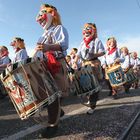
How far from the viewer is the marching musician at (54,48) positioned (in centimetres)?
394

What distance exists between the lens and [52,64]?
3990mm

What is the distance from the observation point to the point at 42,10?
449cm

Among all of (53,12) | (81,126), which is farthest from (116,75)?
(53,12)

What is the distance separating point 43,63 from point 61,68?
371mm

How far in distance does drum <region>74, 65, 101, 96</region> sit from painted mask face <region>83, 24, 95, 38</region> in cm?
145

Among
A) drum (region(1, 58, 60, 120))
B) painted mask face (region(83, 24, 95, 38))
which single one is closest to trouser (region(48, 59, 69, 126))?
drum (region(1, 58, 60, 120))

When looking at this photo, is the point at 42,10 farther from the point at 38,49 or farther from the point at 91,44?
the point at 91,44

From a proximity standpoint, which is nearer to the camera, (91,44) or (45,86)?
(45,86)

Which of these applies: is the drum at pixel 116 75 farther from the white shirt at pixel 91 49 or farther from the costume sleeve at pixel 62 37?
the costume sleeve at pixel 62 37

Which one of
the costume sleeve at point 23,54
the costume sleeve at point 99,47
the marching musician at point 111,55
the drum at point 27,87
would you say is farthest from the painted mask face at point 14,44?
the drum at point 27,87

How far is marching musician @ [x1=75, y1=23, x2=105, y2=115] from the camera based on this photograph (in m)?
5.80

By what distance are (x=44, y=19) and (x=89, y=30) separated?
2493 mm

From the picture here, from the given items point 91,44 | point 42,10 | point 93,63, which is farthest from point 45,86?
point 91,44

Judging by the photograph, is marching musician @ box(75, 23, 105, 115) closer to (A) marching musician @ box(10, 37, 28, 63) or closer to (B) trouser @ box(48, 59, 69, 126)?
(B) trouser @ box(48, 59, 69, 126)
